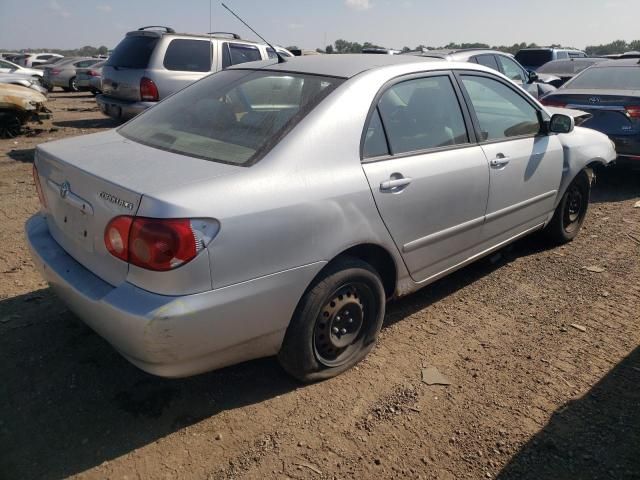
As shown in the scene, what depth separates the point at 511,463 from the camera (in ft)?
7.55

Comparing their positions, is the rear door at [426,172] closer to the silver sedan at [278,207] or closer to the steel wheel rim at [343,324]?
the silver sedan at [278,207]

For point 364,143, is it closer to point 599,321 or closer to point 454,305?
point 454,305

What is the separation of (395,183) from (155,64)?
679cm

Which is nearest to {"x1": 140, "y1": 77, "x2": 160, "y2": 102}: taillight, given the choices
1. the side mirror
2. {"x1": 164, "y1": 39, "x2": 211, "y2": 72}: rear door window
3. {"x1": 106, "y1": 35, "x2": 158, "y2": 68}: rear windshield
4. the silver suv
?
the silver suv

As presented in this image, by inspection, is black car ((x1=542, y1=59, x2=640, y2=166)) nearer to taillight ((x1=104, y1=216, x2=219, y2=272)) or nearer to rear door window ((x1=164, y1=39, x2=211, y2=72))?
rear door window ((x1=164, y1=39, x2=211, y2=72))

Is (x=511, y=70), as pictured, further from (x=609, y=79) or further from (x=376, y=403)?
(x=376, y=403)

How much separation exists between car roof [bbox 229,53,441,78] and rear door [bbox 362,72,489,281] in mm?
188

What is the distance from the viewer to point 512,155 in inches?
144

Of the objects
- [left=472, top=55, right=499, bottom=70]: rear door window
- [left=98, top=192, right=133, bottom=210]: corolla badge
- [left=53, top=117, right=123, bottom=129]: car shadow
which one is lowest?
[left=53, top=117, right=123, bottom=129]: car shadow

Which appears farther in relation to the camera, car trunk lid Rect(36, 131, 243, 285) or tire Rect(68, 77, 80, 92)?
tire Rect(68, 77, 80, 92)

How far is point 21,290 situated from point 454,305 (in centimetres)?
306

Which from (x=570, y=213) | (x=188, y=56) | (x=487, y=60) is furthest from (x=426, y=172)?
(x=487, y=60)

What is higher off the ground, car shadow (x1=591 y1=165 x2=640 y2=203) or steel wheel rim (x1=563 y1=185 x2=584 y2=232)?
steel wheel rim (x1=563 y1=185 x2=584 y2=232)

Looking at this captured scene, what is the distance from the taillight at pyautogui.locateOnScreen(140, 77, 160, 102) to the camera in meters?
8.09
